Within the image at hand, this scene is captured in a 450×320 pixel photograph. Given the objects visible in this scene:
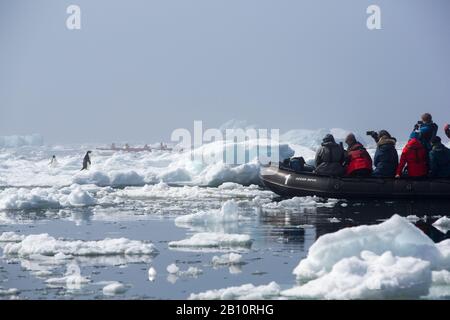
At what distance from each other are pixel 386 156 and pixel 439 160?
110 centimetres

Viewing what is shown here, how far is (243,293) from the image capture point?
8.20 metres

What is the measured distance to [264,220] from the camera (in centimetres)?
1582

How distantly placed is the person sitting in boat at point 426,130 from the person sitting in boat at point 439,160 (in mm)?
299

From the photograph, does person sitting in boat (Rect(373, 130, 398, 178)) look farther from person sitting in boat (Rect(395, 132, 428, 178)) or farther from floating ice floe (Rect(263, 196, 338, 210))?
floating ice floe (Rect(263, 196, 338, 210))

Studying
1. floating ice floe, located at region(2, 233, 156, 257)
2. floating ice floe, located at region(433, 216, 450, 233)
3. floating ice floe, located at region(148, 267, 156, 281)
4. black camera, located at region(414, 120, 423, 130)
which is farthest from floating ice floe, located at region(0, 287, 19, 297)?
black camera, located at region(414, 120, 423, 130)

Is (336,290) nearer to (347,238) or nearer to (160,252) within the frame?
(347,238)

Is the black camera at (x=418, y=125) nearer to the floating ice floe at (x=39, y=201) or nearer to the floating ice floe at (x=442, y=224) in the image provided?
the floating ice floe at (x=442, y=224)

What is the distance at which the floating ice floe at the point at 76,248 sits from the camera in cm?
1099

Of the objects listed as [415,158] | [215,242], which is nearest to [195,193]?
[415,158]

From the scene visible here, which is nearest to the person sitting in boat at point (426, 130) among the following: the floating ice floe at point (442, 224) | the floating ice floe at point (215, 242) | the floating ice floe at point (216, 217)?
the floating ice floe at point (442, 224)

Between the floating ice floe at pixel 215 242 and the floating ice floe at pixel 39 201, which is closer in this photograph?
the floating ice floe at pixel 215 242

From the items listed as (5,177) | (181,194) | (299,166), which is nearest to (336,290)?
(299,166)

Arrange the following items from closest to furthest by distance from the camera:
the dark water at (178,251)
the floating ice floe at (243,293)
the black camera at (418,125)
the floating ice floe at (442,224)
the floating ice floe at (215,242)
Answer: the floating ice floe at (243,293)
the dark water at (178,251)
the floating ice floe at (215,242)
the floating ice floe at (442,224)
the black camera at (418,125)

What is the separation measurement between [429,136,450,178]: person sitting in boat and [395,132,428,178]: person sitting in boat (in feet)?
0.52
